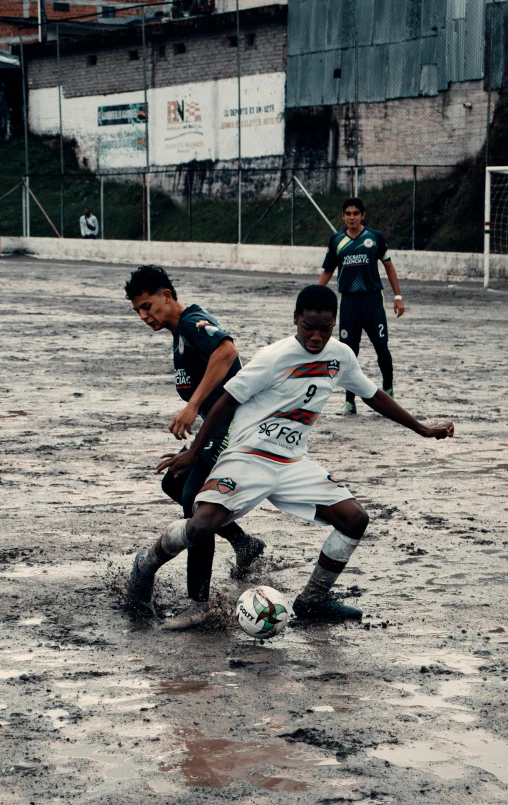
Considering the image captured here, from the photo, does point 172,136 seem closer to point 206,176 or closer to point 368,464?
point 206,176

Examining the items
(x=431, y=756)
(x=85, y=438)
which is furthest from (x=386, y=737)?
(x=85, y=438)

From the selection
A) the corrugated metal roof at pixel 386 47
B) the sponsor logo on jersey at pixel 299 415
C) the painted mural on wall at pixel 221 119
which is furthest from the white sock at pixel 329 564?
the painted mural on wall at pixel 221 119

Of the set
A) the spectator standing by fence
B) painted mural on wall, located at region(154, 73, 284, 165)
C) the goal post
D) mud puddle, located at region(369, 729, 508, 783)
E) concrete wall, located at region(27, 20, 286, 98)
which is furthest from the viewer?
concrete wall, located at region(27, 20, 286, 98)

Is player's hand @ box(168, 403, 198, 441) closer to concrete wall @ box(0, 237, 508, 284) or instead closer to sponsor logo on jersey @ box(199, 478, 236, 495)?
sponsor logo on jersey @ box(199, 478, 236, 495)

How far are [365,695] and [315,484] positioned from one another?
3.35ft

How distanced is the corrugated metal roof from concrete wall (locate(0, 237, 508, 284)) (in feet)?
24.4

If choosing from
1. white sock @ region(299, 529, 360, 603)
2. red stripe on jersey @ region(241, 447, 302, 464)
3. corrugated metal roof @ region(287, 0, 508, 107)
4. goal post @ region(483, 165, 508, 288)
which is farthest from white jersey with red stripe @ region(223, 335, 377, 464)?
corrugated metal roof @ region(287, 0, 508, 107)

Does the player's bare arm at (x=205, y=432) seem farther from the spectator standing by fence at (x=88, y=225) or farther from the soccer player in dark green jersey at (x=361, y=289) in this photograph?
the spectator standing by fence at (x=88, y=225)

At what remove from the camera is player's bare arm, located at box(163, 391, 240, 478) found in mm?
5145

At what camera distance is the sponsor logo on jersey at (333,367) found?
5277mm

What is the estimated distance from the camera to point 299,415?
5246 millimetres

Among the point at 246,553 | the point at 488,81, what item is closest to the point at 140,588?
the point at 246,553

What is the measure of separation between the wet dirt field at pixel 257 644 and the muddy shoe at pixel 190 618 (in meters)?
0.06

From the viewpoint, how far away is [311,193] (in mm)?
38531
